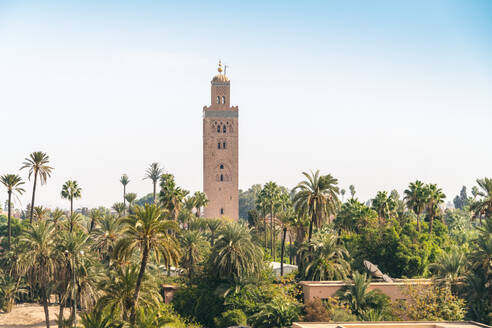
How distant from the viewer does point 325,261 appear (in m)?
49.1

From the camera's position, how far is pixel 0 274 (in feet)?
204

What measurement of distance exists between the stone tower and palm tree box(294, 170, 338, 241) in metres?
46.1

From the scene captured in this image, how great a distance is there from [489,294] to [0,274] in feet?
173

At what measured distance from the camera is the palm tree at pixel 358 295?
43.6 meters

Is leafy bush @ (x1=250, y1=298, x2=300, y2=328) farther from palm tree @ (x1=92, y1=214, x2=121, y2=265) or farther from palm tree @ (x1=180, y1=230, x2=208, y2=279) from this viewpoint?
palm tree @ (x1=92, y1=214, x2=121, y2=265)

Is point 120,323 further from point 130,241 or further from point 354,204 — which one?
point 354,204

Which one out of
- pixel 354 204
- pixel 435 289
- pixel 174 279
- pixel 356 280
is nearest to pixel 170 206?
pixel 174 279

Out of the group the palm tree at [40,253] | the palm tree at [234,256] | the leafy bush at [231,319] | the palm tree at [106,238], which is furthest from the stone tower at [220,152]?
the leafy bush at [231,319]

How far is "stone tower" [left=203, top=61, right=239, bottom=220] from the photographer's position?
324 feet

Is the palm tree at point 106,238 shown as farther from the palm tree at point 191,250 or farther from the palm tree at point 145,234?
the palm tree at point 145,234

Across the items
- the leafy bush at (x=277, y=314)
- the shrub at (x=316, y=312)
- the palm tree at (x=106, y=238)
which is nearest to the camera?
the shrub at (x=316, y=312)

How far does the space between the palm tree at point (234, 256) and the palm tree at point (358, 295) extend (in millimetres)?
8836

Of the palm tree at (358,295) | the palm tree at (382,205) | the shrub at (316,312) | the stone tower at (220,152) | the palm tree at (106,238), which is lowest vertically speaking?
the shrub at (316,312)

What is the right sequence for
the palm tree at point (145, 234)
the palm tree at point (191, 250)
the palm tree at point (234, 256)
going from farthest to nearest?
1. the palm tree at point (191, 250)
2. the palm tree at point (234, 256)
3. the palm tree at point (145, 234)
